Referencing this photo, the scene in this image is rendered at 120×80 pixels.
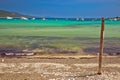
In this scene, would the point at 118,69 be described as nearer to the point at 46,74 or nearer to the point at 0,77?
the point at 46,74

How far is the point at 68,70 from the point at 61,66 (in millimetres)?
1148

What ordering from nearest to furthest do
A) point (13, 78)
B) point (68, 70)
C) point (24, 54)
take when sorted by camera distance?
1. point (13, 78)
2. point (68, 70)
3. point (24, 54)

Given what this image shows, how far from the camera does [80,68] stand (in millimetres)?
16016

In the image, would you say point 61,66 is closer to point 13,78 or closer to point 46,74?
point 46,74

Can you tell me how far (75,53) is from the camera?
23.2m

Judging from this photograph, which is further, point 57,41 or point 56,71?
point 57,41

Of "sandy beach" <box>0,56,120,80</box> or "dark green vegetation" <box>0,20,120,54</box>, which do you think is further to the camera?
"dark green vegetation" <box>0,20,120,54</box>

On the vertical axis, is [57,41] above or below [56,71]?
below

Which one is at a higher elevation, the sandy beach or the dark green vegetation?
the sandy beach

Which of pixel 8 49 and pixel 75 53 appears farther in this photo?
pixel 8 49

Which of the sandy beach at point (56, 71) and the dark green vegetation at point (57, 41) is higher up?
the sandy beach at point (56, 71)

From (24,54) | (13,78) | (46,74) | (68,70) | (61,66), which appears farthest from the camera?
(24,54)

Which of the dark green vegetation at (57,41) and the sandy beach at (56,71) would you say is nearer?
the sandy beach at (56,71)

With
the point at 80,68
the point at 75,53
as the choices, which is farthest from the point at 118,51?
the point at 80,68
